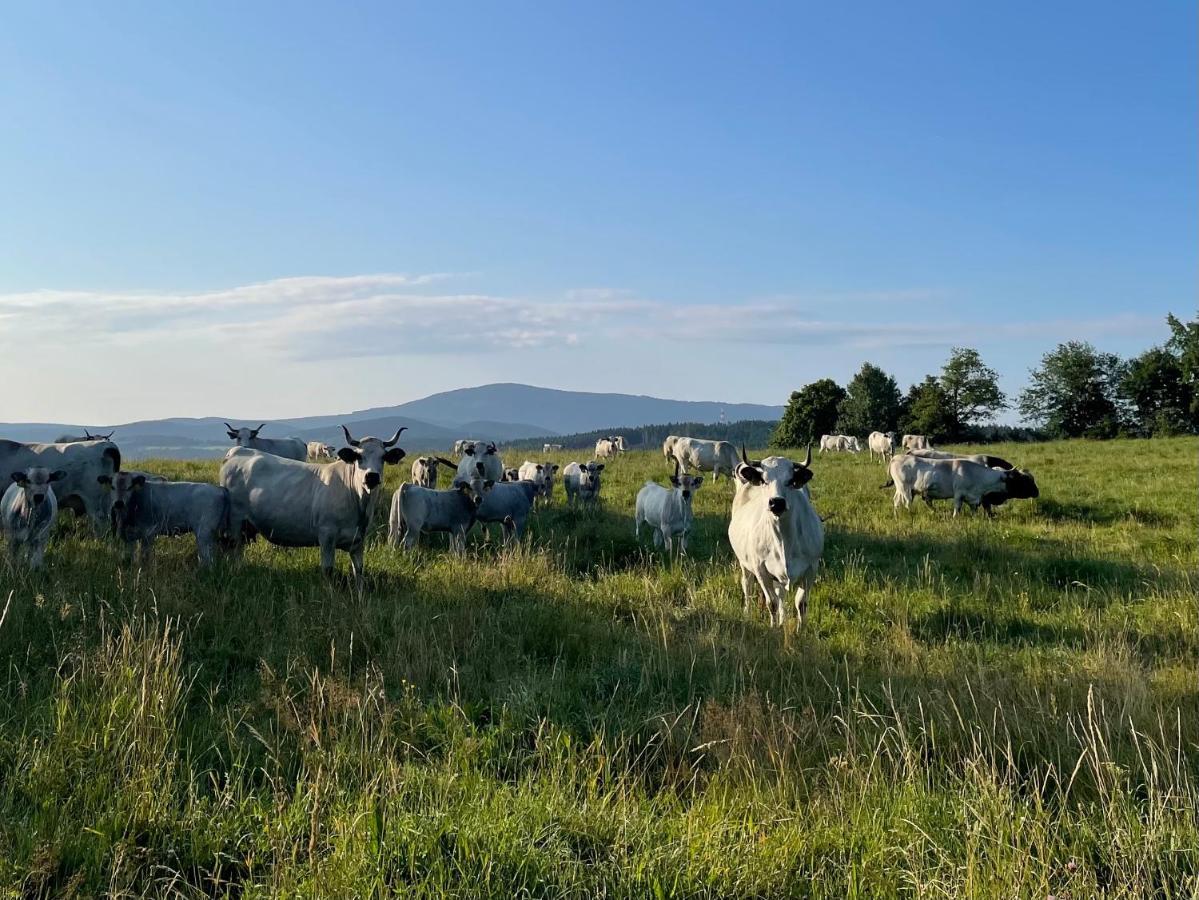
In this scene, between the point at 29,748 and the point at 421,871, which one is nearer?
the point at 421,871

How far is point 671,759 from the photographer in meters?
4.79

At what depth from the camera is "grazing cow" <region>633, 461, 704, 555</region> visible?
14.8 meters

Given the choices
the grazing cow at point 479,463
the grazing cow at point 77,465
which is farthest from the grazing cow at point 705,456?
the grazing cow at point 77,465

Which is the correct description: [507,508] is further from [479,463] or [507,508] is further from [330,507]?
[330,507]

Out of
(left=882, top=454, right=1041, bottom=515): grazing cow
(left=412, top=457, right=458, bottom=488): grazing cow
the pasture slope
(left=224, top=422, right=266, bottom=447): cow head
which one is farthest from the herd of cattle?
(left=882, top=454, right=1041, bottom=515): grazing cow

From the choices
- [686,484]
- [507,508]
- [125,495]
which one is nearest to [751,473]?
[686,484]

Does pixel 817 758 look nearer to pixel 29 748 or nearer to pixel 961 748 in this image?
pixel 961 748

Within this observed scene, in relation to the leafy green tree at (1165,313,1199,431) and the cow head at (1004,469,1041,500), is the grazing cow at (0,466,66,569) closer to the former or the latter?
the cow head at (1004,469,1041,500)

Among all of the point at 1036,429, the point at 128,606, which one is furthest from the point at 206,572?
the point at 1036,429

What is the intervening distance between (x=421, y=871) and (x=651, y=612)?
5.18m

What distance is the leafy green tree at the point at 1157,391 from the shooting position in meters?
73.6

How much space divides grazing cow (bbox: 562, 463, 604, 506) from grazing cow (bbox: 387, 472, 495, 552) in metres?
5.34

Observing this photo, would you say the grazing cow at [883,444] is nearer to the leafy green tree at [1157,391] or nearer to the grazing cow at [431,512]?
the grazing cow at [431,512]

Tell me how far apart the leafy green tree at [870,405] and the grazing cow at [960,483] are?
190ft
